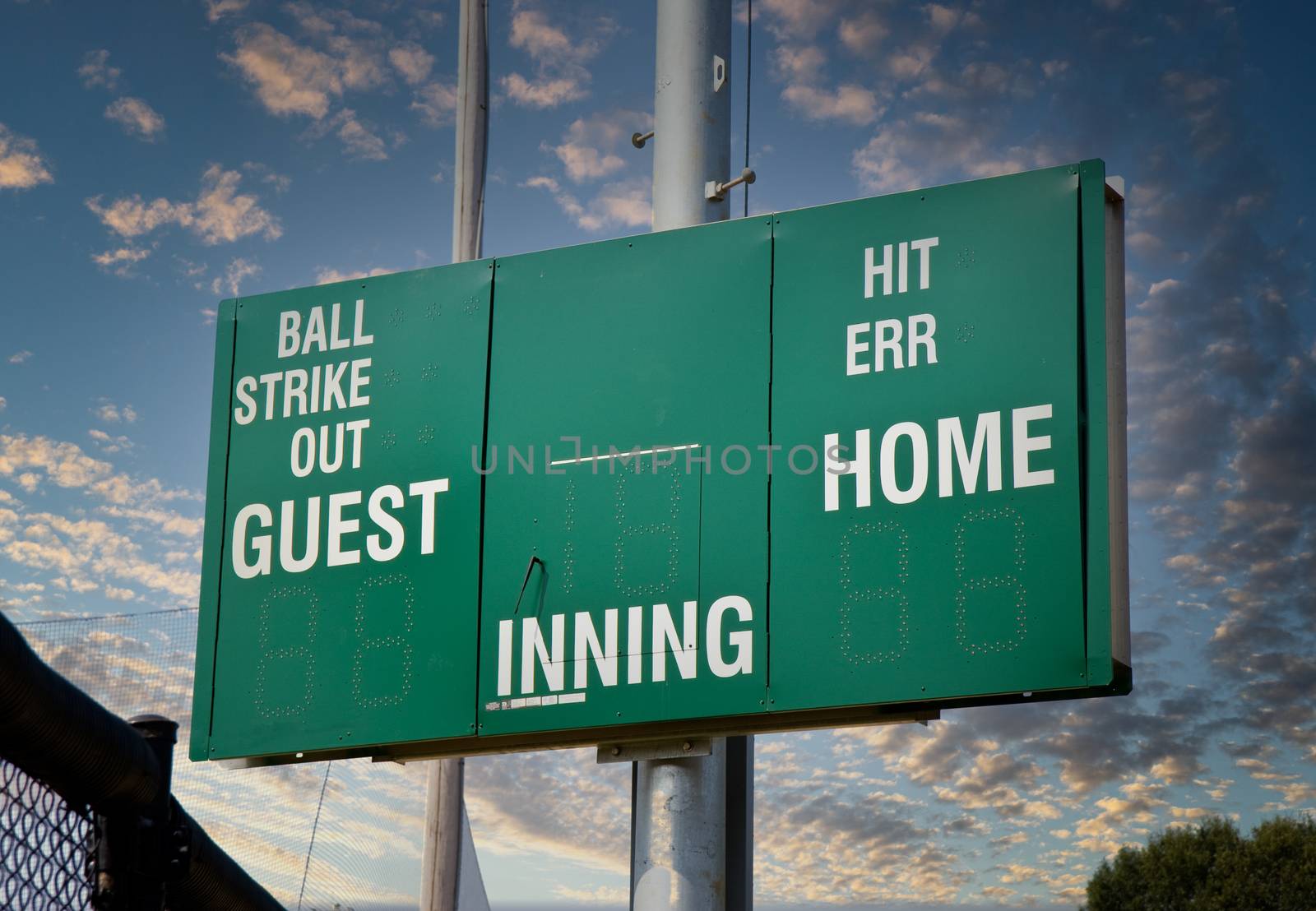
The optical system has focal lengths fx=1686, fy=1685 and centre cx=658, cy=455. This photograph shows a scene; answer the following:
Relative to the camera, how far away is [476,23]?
11.9 metres

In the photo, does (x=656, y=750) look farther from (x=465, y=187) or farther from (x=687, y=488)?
(x=465, y=187)

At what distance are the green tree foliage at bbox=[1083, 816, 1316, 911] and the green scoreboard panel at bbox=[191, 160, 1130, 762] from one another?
28727 millimetres

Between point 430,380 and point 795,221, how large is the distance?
1.73m

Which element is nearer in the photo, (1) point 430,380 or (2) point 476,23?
(1) point 430,380

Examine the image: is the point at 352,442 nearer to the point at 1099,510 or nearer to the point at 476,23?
the point at 1099,510

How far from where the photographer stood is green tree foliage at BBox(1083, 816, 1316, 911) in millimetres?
32281

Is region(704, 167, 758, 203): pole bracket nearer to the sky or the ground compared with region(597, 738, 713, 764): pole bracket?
nearer to the sky

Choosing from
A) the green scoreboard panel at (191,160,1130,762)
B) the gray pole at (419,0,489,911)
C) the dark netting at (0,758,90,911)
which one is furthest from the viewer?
the gray pole at (419,0,489,911)

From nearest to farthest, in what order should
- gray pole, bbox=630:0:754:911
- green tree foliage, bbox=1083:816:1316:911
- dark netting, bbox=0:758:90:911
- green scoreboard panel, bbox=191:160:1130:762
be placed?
dark netting, bbox=0:758:90:911, green scoreboard panel, bbox=191:160:1130:762, gray pole, bbox=630:0:754:911, green tree foliage, bbox=1083:816:1316:911

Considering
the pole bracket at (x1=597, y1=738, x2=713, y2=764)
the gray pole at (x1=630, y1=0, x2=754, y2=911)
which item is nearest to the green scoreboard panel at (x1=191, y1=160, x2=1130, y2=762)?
the pole bracket at (x1=597, y1=738, x2=713, y2=764)

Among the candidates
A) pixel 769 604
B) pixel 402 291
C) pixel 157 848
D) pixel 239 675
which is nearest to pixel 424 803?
pixel 239 675

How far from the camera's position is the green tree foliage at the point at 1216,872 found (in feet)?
106

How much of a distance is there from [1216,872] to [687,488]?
3005 cm

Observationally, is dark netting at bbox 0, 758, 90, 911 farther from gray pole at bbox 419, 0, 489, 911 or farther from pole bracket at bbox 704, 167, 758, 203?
gray pole at bbox 419, 0, 489, 911
